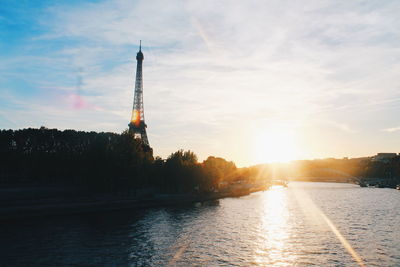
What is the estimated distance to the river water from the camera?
3309 centimetres

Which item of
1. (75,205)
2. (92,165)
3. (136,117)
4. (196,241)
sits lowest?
(196,241)

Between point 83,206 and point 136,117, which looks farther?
point 136,117

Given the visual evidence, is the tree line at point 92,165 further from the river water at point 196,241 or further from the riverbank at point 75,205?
the river water at point 196,241

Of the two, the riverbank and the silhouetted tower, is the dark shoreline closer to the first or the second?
the riverbank

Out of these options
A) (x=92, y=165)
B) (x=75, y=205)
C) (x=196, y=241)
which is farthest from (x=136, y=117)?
(x=196, y=241)

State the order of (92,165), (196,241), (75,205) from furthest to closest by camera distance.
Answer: (92,165), (75,205), (196,241)

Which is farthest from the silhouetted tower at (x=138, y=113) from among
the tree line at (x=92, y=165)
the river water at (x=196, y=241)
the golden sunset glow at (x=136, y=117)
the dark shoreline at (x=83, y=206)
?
the river water at (x=196, y=241)

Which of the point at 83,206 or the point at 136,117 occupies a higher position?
the point at 136,117

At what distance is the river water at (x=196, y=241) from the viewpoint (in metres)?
33.1

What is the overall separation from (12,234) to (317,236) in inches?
1482

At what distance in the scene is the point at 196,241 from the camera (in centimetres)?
4172

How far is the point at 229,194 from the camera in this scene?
117 metres

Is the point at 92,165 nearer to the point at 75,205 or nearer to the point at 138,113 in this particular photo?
the point at 75,205

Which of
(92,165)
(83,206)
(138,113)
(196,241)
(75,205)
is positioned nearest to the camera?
(196,241)
